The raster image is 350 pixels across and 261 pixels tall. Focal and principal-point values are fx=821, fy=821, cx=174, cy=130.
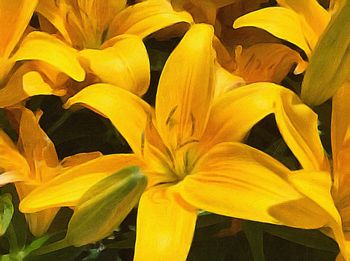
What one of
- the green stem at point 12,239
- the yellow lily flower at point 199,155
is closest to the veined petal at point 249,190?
the yellow lily flower at point 199,155

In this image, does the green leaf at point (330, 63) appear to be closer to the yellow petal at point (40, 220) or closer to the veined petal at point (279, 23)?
the veined petal at point (279, 23)

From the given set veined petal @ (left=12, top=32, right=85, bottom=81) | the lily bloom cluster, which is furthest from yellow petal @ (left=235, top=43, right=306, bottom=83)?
veined petal @ (left=12, top=32, right=85, bottom=81)

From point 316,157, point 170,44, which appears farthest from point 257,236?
point 170,44

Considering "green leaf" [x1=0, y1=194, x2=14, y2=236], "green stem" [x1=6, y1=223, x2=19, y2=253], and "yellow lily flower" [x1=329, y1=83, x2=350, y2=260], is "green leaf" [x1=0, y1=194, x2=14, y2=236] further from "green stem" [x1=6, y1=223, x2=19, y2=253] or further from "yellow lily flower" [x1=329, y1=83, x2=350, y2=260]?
"yellow lily flower" [x1=329, y1=83, x2=350, y2=260]

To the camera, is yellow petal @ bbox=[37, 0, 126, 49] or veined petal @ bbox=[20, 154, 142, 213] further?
yellow petal @ bbox=[37, 0, 126, 49]

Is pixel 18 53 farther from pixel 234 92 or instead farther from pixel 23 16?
pixel 234 92

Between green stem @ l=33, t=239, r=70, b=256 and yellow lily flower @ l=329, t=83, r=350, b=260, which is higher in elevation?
yellow lily flower @ l=329, t=83, r=350, b=260

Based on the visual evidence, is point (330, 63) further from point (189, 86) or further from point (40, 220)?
point (40, 220)
